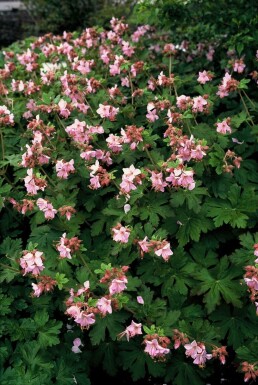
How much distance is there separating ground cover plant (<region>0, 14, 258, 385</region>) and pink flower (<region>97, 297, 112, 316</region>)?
1cm

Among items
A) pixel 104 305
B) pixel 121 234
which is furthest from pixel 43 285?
pixel 121 234

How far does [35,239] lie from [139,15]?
247 centimetres

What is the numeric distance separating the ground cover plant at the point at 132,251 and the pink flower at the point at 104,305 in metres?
0.01

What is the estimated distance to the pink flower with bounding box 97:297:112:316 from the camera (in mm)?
2494

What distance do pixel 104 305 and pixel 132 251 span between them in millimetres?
571

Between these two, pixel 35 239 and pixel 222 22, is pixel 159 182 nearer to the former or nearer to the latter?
pixel 35 239

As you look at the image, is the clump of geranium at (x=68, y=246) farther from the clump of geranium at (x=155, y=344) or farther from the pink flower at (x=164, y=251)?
the clump of geranium at (x=155, y=344)

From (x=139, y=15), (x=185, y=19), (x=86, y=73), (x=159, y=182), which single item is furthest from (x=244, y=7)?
(x=159, y=182)

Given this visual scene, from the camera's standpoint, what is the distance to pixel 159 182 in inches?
114

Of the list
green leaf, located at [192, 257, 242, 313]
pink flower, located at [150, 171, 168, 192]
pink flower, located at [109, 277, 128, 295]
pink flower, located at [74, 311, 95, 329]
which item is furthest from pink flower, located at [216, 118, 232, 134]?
pink flower, located at [74, 311, 95, 329]

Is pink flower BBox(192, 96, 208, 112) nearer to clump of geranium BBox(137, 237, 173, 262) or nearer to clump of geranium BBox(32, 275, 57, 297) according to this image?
clump of geranium BBox(137, 237, 173, 262)

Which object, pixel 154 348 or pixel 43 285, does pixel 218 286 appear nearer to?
pixel 154 348

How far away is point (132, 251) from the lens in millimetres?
3012

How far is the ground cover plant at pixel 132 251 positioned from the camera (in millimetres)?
2654
